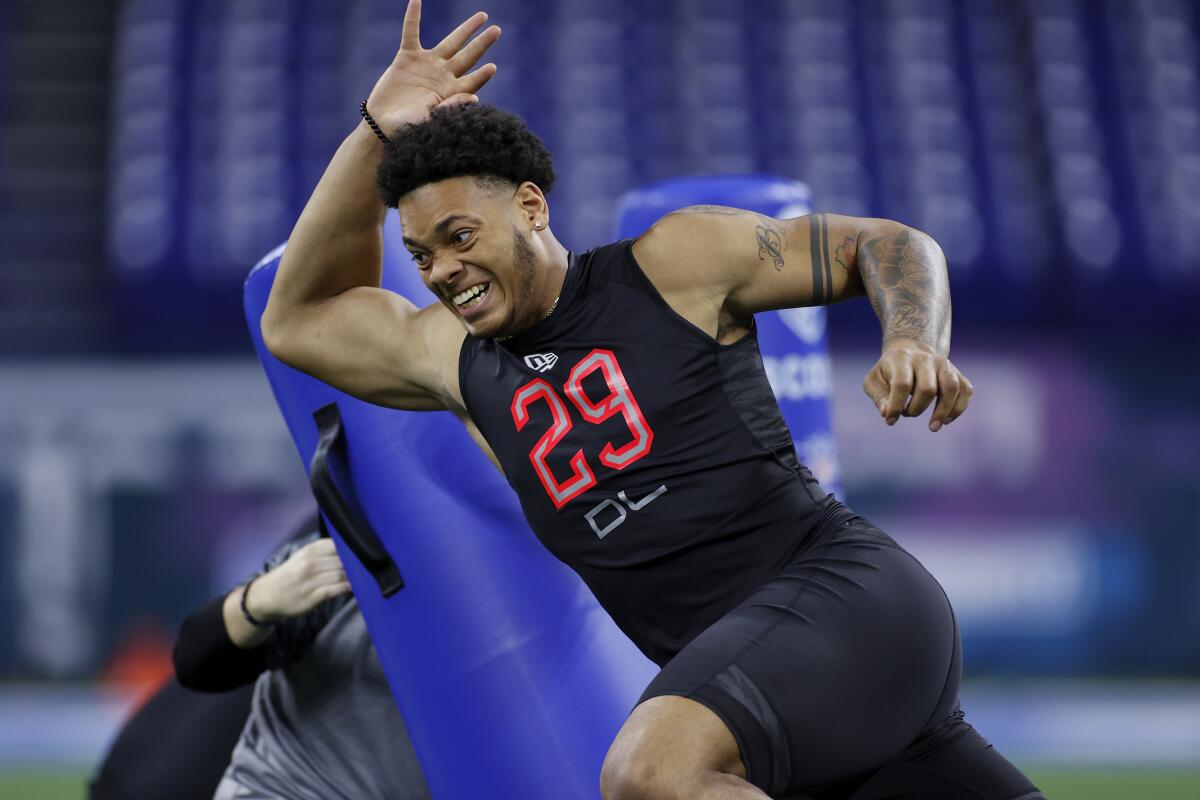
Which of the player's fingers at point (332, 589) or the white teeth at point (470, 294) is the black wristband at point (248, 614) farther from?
the white teeth at point (470, 294)

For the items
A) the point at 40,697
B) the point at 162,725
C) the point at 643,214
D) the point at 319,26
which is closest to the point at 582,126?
the point at 319,26

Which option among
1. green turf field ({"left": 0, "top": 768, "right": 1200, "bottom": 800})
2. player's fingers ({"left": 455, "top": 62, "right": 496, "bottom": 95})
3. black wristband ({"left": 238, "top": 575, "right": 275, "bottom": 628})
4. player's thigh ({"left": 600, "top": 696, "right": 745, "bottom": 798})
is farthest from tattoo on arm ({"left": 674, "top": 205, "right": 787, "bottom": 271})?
green turf field ({"left": 0, "top": 768, "right": 1200, "bottom": 800})

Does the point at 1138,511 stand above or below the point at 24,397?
below

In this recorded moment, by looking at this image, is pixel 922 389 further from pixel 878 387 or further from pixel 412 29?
pixel 412 29

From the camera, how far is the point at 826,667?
7.21 ft

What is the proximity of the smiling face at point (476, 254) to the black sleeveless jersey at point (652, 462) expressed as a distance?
0.08 metres

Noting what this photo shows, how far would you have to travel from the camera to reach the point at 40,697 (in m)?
7.64

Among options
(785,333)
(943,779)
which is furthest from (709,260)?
(785,333)

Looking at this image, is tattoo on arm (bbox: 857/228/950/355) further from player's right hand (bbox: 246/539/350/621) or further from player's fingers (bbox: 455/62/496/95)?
player's right hand (bbox: 246/539/350/621)

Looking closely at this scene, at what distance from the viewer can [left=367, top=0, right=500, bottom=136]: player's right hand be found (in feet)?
9.14

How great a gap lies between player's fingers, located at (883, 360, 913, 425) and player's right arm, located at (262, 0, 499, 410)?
90 centimetres

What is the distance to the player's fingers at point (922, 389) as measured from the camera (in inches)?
82.7

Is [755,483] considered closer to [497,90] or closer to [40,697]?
[40,697]

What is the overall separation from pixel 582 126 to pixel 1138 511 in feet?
13.1
